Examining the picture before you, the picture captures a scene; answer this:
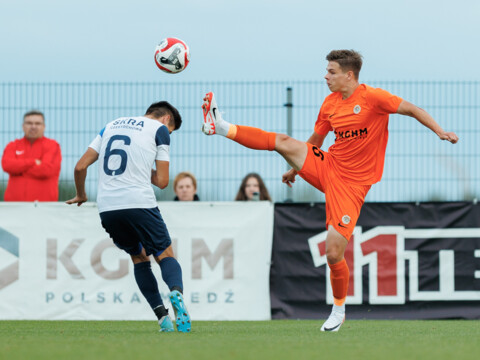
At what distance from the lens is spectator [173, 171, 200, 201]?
1107 centimetres

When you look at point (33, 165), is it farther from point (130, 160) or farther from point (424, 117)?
point (424, 117)

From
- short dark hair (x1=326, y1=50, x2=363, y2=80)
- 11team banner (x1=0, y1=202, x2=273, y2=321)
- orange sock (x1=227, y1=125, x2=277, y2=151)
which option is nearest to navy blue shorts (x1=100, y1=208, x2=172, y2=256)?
orange sock (x1=227, y1=125, x2=277, y2=151)

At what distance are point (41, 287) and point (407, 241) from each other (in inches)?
164

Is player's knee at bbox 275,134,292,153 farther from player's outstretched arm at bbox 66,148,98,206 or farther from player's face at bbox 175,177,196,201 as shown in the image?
player's face at bbox 175,177,196,201

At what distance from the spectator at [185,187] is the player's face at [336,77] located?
12.4ft

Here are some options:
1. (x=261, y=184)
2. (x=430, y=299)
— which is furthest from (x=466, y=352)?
(x=261, y=184)

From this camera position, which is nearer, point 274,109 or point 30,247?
point 30,247

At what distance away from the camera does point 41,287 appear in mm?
10367

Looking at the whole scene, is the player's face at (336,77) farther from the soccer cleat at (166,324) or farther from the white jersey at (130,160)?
the soccer cleat at (166,324)

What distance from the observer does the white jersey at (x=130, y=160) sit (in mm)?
6891

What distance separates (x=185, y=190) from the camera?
11.1 m

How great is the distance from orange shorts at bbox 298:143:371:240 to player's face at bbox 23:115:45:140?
4.62m

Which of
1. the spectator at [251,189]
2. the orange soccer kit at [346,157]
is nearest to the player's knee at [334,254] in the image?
the orange soccer kit at [346,157]

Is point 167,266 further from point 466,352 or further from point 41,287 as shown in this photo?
point 41,287
